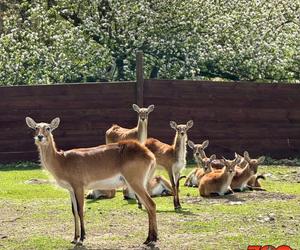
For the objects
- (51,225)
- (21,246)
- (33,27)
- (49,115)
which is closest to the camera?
(21,246)

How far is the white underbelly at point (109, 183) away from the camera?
1019 centimetres

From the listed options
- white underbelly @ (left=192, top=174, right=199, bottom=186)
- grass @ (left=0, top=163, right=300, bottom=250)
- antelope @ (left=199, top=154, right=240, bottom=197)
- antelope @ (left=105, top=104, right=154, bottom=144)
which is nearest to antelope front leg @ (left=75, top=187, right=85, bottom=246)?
grass @ (left=0, top=163, right=300, bottom=250)

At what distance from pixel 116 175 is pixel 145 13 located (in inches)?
532

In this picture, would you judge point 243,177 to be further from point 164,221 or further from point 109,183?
point 109,183

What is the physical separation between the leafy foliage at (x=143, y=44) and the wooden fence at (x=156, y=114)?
99.4 inches

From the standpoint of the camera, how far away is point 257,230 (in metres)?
10.4

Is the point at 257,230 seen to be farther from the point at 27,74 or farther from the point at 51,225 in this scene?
the point at 27,74

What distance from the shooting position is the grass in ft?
32.1

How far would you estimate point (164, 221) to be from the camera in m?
11.3

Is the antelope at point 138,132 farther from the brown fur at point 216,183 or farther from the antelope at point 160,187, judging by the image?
the brown fur at point 216,183

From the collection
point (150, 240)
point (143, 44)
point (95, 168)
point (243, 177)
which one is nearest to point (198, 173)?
point (243, 177)

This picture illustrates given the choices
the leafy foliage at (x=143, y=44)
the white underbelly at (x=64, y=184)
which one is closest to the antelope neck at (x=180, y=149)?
the white underbelly at (x=64, y=184)

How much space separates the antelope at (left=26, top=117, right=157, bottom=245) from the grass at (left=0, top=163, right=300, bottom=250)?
47 centimetres

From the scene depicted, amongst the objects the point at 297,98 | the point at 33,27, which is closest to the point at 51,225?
the point at 297,98
